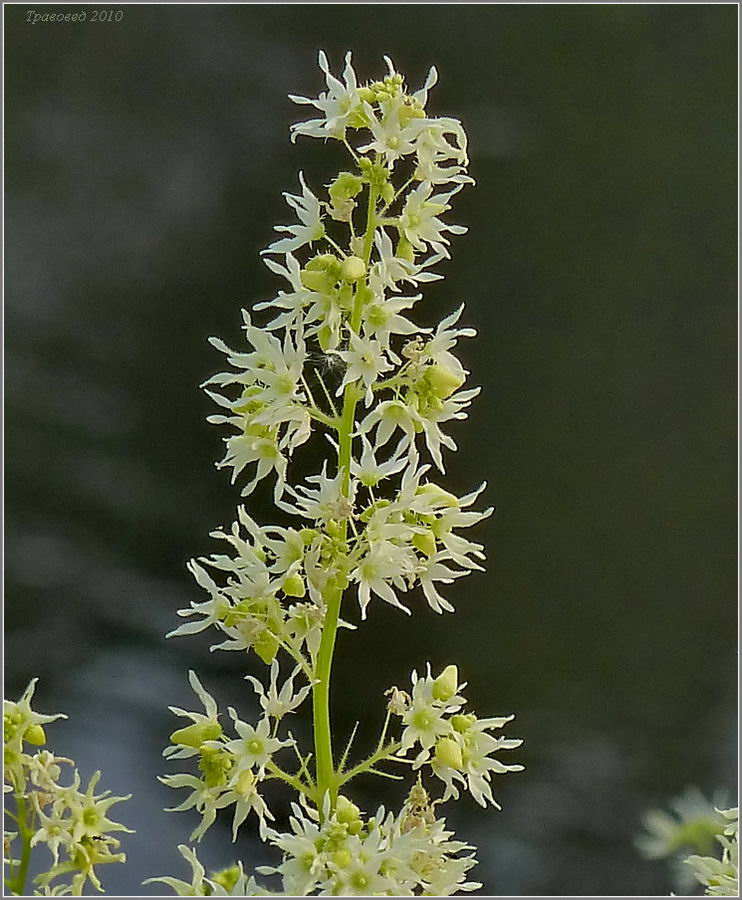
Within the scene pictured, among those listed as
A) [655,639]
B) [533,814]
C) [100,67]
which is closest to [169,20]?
[100,67]

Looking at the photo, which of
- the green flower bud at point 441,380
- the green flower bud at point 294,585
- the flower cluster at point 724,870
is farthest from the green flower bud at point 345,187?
the flower cluster at point 724,870

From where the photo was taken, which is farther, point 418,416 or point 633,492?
point 633,492

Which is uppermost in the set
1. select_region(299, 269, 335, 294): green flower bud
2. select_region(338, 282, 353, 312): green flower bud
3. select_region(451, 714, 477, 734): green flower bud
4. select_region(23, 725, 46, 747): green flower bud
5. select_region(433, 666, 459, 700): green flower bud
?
select_region(299, 269, 335, 294): green flower bud

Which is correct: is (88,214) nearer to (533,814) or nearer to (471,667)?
(471,667)

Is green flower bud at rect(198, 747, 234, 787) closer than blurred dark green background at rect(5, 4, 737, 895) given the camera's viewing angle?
Yes

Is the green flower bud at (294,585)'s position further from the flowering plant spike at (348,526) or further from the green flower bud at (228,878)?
the green flower bud at (228,878)

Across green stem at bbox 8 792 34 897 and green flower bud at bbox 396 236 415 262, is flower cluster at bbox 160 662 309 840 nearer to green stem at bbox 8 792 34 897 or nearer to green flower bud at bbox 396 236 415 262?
green stem at bbox 8 792 34 897

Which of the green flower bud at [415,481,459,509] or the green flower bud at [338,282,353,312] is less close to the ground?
the green flower bud at [338,282,353,312]

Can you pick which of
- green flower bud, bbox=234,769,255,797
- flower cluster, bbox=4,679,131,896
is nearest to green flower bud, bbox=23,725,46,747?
flower cluster, bbox=4,679,131,896
